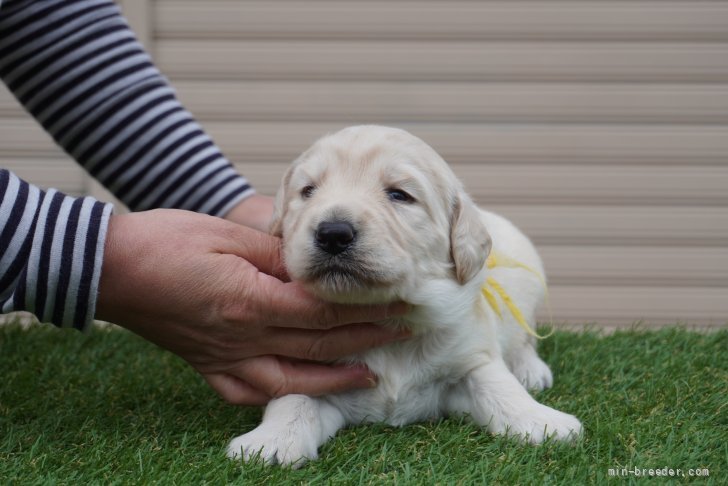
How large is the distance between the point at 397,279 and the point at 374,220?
0.19 m

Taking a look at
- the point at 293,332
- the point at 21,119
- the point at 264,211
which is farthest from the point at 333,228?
the point at 21,119

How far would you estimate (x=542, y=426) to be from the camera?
2.31 meters

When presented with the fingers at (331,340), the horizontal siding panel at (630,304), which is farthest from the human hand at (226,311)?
the horizontal siding panel at (630,304)

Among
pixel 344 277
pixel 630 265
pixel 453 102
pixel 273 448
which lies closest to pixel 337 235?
pixel 344 277

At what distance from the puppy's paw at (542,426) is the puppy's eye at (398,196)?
769 mm

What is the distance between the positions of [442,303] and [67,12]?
1.99 m

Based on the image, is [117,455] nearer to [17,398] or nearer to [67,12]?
[17,398]

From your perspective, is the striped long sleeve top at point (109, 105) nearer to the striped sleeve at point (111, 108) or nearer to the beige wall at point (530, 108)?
the striped sleeve at point (111, 108)

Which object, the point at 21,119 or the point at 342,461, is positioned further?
the point at 21,119

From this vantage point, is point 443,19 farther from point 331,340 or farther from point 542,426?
point 542,426

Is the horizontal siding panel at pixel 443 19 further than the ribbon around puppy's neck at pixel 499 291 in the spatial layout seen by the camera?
Yes

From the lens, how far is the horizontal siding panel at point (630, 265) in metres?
5.18

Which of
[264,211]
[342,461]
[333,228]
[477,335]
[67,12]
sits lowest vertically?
[342,461]

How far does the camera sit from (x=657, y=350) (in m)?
3.50
